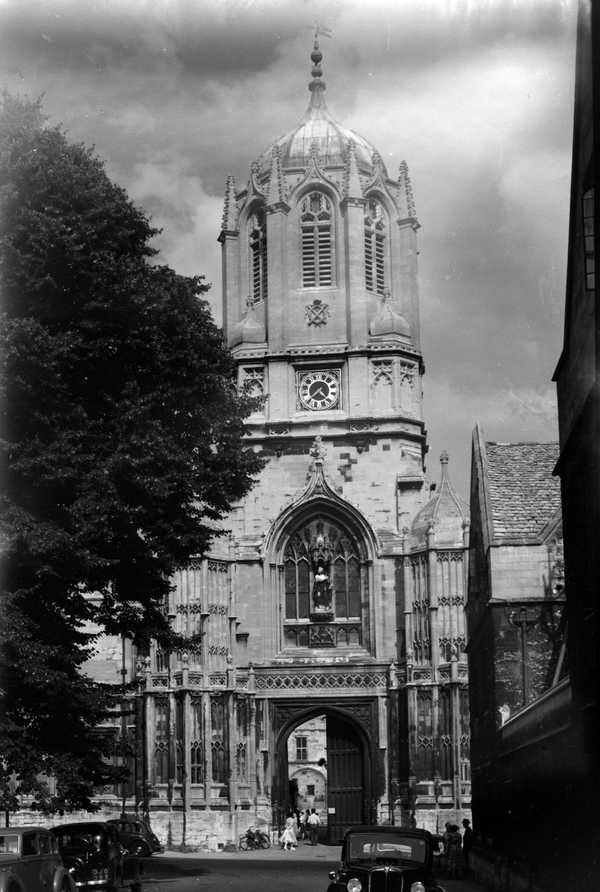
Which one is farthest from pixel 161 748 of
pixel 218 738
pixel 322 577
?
pixel 322 577

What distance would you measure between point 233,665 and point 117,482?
31087 millimetres

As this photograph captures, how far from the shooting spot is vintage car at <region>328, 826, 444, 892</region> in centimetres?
2214

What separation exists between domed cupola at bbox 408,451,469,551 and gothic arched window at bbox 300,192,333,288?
30.5 feet

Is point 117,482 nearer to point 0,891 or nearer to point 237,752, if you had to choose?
point 0,891

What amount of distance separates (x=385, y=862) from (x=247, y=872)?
18.0 m

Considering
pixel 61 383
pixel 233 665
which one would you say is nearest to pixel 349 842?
pixel 61 383

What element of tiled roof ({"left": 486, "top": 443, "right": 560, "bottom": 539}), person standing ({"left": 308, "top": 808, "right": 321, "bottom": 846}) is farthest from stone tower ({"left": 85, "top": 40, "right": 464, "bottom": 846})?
tiled roof ({"left": 486, "top": 443, "right": 560, "bottom": 539})

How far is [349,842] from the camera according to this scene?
76.3 feet

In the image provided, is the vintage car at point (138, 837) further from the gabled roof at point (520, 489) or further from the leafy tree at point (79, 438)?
the gabled roof at point (520, 489)

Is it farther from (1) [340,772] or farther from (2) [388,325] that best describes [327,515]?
(1) [340,772]

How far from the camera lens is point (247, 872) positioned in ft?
130

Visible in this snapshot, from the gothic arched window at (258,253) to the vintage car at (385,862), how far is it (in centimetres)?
4158

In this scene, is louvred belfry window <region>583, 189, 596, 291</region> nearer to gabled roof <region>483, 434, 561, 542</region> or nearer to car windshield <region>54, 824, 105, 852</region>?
gabled roof <region>483, 434, 561, 542</region>

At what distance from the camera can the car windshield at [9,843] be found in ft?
68.3
